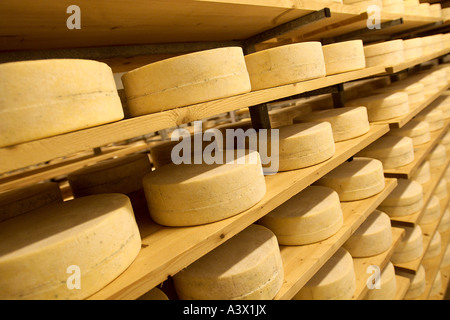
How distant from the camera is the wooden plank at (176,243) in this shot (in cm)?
84

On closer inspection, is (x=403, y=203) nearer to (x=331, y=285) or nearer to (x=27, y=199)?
(x=331, y=285)

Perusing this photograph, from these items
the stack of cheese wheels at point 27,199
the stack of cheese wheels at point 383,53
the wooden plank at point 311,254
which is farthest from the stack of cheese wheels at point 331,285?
the stack of cheese wheels at point 383,53

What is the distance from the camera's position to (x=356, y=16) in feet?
6.69

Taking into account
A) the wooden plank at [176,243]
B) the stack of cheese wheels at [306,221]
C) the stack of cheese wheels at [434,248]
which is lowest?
the stack of cheese wheels at [434,248]

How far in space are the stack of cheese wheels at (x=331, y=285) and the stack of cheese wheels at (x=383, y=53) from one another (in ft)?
4.56

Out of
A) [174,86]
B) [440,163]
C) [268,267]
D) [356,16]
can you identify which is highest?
[356,16]

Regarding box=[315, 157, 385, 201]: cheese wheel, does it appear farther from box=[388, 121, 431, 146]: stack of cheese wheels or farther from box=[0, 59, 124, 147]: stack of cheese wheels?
box=[0, 59, 124, 147]: stack of cheese wheels

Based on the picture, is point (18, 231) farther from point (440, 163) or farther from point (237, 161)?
point (440, 163)

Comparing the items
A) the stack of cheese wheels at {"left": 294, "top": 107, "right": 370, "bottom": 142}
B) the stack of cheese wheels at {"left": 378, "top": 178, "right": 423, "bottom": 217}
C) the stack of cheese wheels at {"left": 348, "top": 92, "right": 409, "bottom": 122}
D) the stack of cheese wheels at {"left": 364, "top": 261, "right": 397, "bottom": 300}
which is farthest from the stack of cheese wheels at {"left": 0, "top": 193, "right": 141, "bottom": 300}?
the stack of cheese wheels at {"left": 378, "top": 178, "right": 423, "bottom": 217}

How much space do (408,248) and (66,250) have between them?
2.39 meters

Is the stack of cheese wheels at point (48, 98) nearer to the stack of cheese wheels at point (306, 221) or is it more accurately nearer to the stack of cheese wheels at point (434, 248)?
the stack of cheese wheels at point (306, 221)

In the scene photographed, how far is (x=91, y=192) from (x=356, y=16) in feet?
6.36

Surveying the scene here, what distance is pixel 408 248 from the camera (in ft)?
7.63
